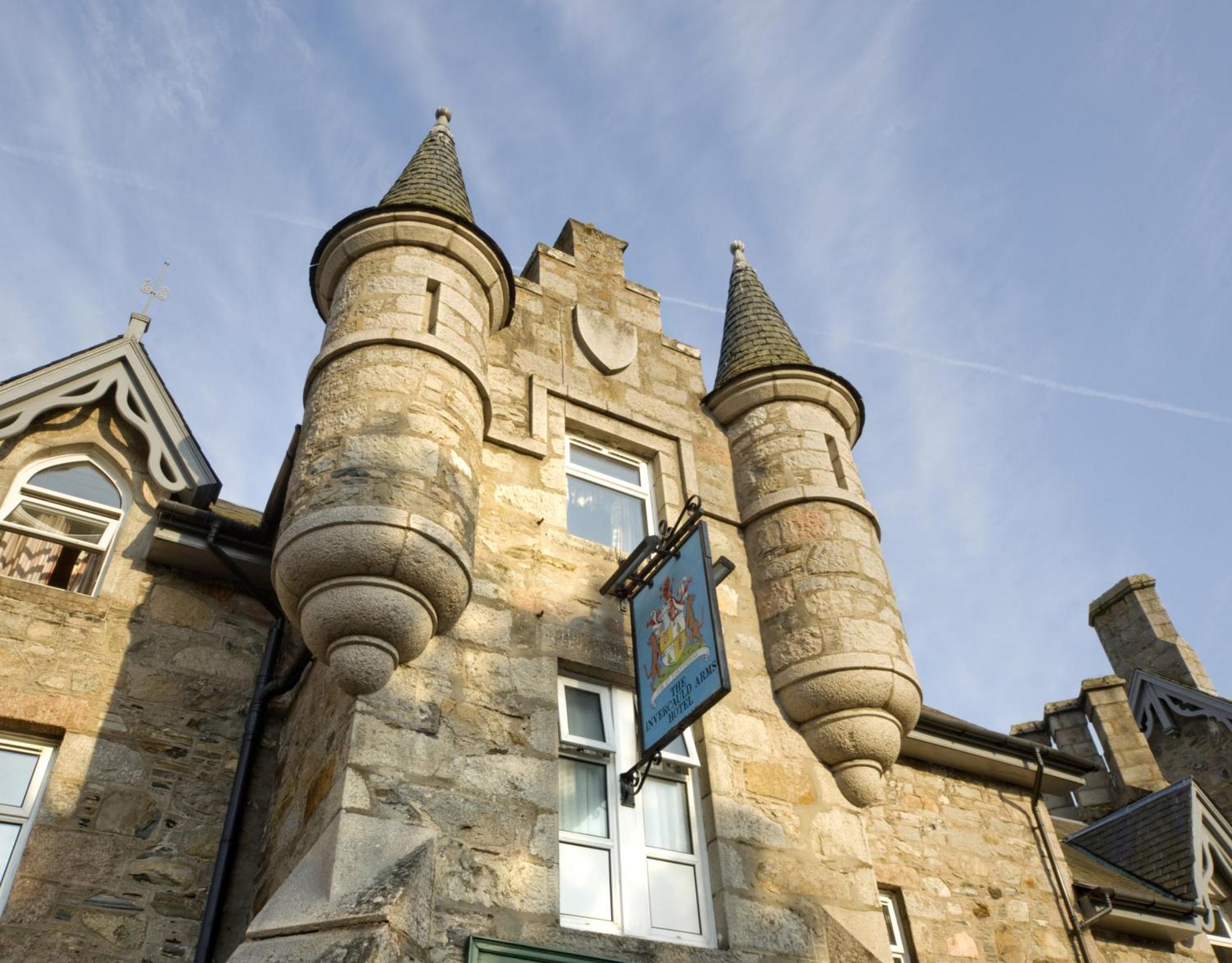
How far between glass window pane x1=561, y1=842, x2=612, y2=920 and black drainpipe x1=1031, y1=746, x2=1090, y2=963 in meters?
4.97

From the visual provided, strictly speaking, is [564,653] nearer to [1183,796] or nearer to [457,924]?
[457,924]

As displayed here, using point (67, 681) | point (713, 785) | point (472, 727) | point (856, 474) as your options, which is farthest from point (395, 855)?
point (856, 474)

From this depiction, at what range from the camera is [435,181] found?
30.1 ft

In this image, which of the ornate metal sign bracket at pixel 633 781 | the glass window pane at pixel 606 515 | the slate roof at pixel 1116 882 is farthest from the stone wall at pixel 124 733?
the slate roof at pixel 1116 882

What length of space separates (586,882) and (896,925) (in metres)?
3.36

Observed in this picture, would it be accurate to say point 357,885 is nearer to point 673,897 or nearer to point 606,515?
point 673,897

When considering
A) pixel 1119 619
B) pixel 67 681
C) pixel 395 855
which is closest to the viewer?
pixel 395 855

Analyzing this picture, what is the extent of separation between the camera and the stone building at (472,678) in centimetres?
595

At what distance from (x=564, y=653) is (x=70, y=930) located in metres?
3.29

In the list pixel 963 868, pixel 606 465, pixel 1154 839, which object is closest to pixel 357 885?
pixel 606 465

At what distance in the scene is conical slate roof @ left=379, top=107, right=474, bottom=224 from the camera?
8664 mm

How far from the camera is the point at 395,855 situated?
5.38m

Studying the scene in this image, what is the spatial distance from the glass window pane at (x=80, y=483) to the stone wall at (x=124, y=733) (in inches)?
6.2

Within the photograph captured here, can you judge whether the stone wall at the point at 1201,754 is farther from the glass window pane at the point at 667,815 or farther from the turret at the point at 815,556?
the glass window pane at the point at 667,815
